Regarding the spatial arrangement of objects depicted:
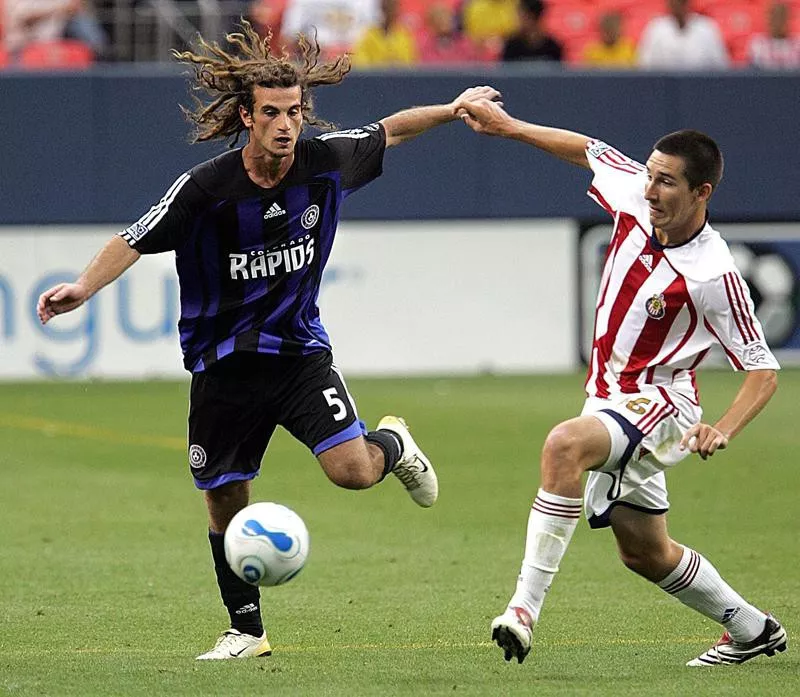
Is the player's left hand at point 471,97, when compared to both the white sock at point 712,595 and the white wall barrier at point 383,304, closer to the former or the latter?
the white sock at point 712,595

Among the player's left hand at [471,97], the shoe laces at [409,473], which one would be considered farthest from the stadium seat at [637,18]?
the shoe laces at [409,473]

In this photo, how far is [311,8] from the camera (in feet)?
61.4

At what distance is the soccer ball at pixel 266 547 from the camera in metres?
6.14

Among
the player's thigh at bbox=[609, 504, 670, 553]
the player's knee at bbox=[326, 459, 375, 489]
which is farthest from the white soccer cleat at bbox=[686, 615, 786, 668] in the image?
the player's knee at bbox=[326, 459, 375, 489]

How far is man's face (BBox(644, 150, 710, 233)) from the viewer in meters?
6.24

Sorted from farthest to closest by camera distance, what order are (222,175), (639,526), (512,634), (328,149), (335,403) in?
1. (328,149)
2. (335,403)
3. (222,175)
4. (639,526)
5. (512,634)

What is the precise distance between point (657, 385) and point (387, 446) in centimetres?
138

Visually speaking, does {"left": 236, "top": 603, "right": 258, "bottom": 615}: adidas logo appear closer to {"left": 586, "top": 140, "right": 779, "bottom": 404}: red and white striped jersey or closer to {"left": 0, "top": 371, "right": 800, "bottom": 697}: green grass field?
{"left": 0, "top": 371, "right": 800, "bottom": 697}: green grass field

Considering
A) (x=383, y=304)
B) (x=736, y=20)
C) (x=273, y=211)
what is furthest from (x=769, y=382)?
(x=736, y=20)

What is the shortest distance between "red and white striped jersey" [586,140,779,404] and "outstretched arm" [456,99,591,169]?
1.84 ft

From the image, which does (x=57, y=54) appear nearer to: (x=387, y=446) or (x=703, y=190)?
(x=387, y=446)

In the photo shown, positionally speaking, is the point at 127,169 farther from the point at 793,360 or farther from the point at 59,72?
the point at 793,360

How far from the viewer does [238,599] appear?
6.84 m

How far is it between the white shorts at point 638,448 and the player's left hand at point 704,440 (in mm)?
241
